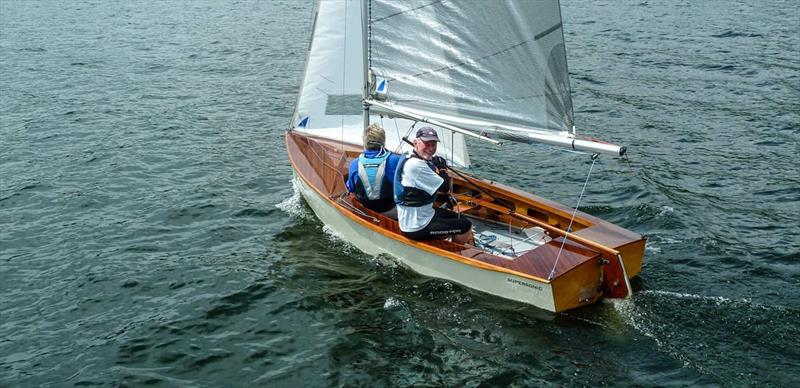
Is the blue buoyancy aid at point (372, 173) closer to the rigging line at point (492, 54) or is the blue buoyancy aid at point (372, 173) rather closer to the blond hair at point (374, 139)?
the blond hair at point (374, 139)

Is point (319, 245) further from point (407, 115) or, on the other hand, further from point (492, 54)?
point (492, 54)

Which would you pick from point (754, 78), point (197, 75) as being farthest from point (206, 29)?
point (754, 78)

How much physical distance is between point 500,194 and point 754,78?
39.9 ft

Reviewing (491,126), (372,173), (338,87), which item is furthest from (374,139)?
(338,87)

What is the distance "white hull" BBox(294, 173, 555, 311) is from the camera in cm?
918

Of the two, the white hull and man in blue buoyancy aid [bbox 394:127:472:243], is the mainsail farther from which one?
the white hull

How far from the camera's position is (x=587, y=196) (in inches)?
532

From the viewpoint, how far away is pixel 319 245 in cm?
1183

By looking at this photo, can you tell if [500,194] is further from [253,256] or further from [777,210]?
[777,210]

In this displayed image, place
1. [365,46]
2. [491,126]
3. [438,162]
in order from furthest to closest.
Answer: [365,46] < [438,162] < [491,126]

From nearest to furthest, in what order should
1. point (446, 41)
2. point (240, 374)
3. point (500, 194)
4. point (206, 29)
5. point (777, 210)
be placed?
point (240, 374) < point (446, 41) < point (500, 194) < point (777, 210) < point (206, 29)

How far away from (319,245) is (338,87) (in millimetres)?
2550

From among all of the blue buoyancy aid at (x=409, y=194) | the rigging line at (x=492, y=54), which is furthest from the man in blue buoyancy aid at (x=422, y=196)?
the rigging line at (x=492, y=54)

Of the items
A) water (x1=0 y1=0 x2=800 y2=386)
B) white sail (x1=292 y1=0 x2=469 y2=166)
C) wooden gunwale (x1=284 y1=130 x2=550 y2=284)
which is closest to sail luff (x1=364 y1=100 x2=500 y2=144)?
white sail (x1=292 y1=0 x2=469 y2=166)
